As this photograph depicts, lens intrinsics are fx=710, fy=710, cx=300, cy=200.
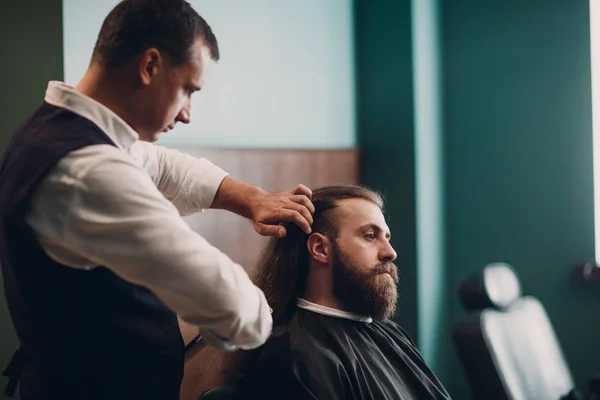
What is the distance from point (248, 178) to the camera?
10.1ft

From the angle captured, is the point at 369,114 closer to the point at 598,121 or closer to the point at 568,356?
the point at 598,121

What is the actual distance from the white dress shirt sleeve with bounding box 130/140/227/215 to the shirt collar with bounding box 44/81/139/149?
1.29 feet

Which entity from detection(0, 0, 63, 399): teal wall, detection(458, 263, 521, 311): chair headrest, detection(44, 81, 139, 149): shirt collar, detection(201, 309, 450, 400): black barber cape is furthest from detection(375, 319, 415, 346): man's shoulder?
detection(0, 0, 63, 399): teal wall

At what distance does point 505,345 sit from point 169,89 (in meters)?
1.63

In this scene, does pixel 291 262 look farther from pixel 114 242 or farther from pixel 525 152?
pixel 525 152

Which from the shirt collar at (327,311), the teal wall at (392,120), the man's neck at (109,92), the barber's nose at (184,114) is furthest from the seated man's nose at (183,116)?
the teal wall at (392,120)

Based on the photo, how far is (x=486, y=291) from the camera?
2512 millimetres

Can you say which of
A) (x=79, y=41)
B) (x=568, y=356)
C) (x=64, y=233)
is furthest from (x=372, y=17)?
(x=64, y=233)

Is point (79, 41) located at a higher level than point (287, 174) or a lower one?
higher

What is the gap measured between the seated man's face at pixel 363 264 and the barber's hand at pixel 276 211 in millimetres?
327

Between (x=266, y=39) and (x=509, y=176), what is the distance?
1.46m

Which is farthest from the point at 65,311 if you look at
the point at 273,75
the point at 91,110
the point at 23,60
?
the point at 273,75

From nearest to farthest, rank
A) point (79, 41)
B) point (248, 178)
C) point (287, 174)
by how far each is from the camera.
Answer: point (79, 41) → point (248, 178) → point (287, 174)

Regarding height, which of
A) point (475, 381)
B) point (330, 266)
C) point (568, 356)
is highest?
point (330, 266)
